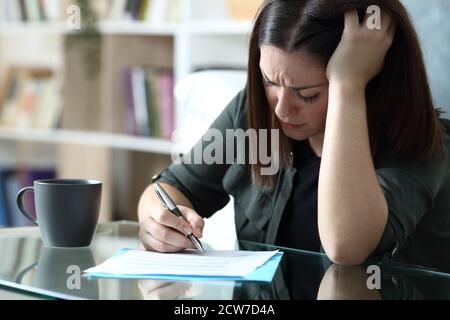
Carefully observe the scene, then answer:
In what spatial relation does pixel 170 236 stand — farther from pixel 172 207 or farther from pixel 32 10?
pixel 32 10

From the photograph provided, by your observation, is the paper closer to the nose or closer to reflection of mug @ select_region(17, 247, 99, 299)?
reflection of mug @ select_region(17, 247, 99, 299)

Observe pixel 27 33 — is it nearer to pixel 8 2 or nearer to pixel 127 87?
pixel 8 2

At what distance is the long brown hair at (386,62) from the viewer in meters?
1.21

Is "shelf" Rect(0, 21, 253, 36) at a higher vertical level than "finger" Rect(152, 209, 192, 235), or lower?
higher

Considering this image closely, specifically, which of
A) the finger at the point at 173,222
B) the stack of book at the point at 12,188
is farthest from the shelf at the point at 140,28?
the finger at the point at 173,222

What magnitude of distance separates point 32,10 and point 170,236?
236cm

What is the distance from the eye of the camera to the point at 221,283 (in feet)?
3.09

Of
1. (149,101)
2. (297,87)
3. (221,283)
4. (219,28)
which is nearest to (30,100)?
(149,101)

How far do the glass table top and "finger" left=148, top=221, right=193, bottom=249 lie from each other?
6 cm

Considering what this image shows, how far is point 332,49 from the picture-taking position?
4.03 ft

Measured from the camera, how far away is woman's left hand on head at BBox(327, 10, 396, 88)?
3.87 feet

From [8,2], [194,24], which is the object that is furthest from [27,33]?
[194,24]

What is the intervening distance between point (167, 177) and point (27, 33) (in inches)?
83.3

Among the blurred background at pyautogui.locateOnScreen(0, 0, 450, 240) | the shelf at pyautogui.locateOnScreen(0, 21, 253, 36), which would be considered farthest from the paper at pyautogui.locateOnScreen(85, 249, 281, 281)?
the blurred background at pyautogui.locateOnScreen(0, 0, 450, 240)
